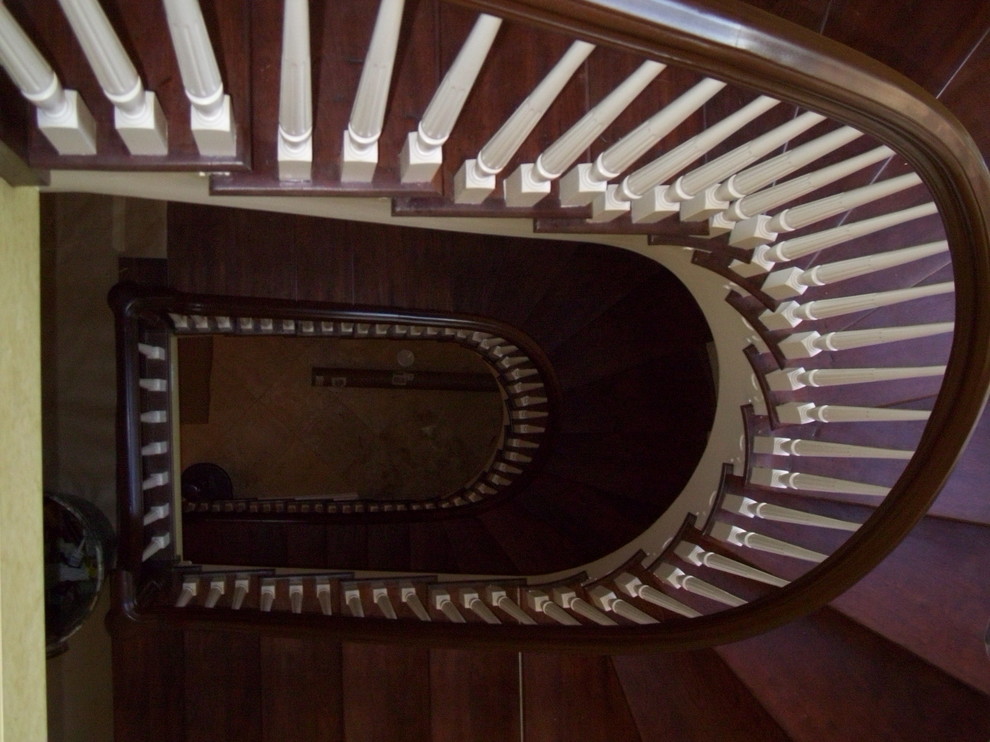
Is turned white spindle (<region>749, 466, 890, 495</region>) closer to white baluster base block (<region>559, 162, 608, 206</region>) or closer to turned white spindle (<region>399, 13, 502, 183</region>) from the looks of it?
white baluster base block (<region>559, 162, 608, 206</region>)

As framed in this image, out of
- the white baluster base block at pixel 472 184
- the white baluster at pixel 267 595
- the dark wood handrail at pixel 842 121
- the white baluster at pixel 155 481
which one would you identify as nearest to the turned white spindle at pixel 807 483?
the dark wood handrail at pixel 842 121

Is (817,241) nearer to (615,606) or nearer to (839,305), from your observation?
(839,305)

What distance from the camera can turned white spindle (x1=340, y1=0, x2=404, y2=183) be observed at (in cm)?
104

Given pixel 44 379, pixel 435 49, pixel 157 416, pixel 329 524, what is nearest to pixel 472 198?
pixel 435 49

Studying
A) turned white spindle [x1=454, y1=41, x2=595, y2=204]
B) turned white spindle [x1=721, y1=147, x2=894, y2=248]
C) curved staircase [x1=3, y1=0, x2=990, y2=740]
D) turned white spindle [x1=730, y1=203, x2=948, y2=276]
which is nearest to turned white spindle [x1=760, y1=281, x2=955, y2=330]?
curved staircase [x1=3, y1=0, x2=990, y2=740]

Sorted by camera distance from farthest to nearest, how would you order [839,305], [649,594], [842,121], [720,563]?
[649,594]
[720,563]
[839,305]
[842,121]

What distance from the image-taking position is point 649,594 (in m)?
2.49

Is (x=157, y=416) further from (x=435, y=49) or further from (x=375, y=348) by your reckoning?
(x=375, y=348)

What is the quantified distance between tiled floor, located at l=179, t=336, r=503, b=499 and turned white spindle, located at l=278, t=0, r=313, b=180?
13.0 ft

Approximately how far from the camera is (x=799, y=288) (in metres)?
2.01

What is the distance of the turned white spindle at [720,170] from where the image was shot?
1.44m

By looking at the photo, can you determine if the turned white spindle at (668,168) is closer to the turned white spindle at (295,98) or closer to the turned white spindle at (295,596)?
the turned white spindle at (295,98)

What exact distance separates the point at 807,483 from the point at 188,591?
2.11 metres

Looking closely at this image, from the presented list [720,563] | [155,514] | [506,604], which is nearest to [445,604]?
[506,604]
